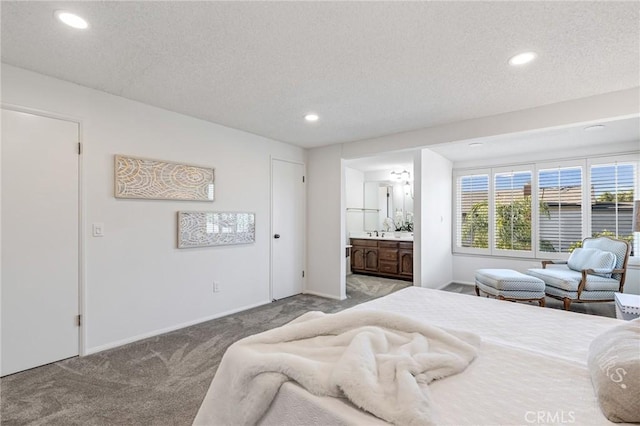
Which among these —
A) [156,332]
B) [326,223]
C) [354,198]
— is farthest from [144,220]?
[354,198]

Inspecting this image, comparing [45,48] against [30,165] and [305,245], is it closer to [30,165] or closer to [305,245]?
[30,165]

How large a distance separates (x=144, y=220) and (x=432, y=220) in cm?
390

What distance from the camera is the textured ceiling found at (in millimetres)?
1659

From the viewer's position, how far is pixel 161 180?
3.11 m

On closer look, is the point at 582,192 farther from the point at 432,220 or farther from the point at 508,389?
the point at 508,389

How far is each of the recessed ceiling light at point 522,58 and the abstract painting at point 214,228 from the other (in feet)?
10.3

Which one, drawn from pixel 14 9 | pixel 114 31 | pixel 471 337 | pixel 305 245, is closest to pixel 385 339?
pixel 471 337

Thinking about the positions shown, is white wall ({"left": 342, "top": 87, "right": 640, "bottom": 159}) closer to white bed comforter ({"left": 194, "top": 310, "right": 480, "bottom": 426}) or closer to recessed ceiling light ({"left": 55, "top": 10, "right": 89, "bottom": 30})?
white bed comforter ({"left": 194, "top": 310, "right": 480, "bottom": 426})

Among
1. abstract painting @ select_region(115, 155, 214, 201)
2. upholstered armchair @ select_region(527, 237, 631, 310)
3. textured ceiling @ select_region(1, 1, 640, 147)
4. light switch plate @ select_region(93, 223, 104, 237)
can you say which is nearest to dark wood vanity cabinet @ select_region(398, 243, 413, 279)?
upholstered armchair @ select_region(527, 237, 631, 310)

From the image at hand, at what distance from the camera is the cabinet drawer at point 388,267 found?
19.5ft

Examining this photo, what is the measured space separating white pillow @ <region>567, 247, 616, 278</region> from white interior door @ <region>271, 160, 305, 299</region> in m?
3.76

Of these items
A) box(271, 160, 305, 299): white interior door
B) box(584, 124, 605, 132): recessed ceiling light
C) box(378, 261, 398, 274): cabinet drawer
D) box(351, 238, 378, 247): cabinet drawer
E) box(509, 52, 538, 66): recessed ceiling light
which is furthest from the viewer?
box(351, 238, 378, 247): cabinet drawer

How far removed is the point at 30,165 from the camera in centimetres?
235

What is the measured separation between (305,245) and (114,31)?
361 cm
